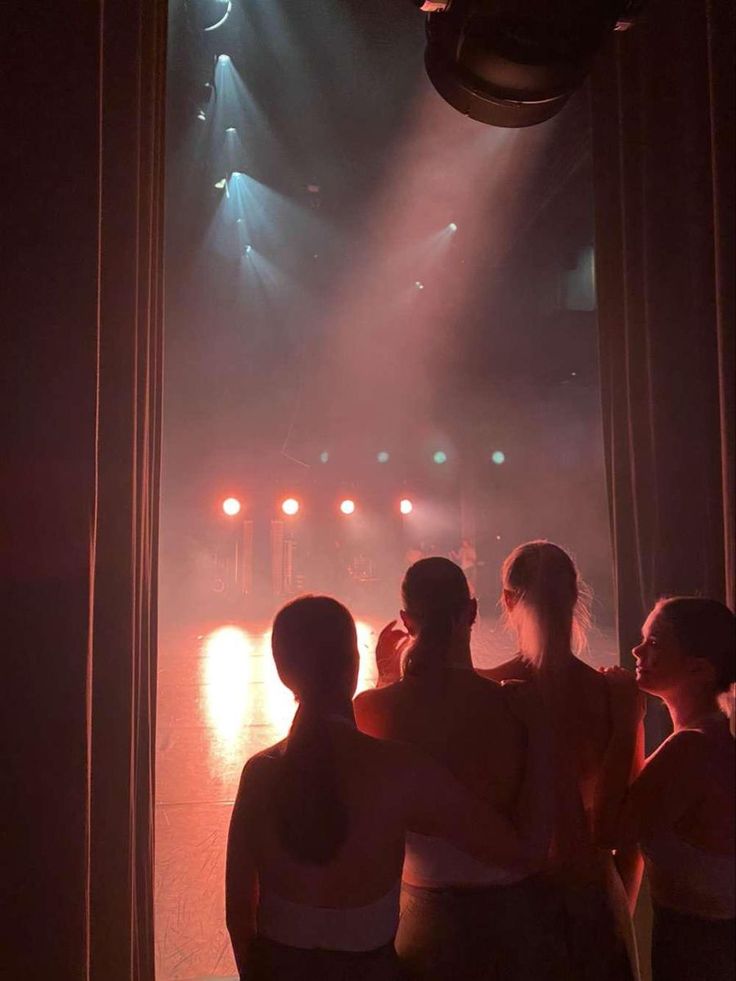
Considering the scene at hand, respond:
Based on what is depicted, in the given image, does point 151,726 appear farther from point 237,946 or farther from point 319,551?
point 319,551

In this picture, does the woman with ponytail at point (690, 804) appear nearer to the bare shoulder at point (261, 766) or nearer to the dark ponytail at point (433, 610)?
the dark ponytail at point (433, 610)

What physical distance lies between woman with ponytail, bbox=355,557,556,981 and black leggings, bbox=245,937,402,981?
0.16 meters

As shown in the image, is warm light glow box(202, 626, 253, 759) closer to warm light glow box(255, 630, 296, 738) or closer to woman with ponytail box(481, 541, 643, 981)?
warm light glow box(255, 630, 296, 738)

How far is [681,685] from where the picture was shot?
116 centimetres

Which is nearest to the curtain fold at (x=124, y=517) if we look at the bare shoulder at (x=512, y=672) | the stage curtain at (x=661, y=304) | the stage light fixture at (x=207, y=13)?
the bare shoulder at (x=512, y=672)

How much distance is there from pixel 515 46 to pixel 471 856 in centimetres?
175

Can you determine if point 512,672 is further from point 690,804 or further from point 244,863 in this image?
point 244,863

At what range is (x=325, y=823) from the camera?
964 millimetres

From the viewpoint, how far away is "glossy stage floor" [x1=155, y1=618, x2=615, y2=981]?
2.56 m

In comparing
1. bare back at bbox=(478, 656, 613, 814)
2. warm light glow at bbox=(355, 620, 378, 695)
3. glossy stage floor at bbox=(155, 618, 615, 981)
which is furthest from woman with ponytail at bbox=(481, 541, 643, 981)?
warm light glow at bbox=(355, 620, 378, 695)

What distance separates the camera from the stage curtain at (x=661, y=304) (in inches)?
66.4

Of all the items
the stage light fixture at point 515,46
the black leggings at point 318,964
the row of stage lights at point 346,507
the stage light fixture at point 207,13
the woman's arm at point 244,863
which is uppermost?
the stage light fixture at point 207,13

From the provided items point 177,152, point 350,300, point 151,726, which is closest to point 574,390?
point 350,300

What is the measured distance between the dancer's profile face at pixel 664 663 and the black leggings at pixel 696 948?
1.13ft
